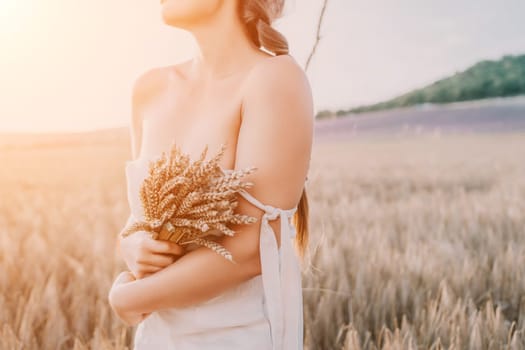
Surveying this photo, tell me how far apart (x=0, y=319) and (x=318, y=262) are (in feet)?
2.71

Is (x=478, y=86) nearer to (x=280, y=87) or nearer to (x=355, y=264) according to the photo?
(x=355, y=264)

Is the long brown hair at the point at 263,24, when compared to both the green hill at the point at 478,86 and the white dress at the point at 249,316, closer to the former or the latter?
the white dress at the point at 249,316

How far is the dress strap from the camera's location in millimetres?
812

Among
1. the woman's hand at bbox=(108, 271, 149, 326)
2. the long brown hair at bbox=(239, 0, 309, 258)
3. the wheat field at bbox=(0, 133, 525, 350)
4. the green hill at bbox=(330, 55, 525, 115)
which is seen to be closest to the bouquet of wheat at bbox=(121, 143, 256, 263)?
the woman's hand at bbox=(108, 271, 149, 326)

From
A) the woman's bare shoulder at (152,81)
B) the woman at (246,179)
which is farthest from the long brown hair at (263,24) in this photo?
the woman's bare shoulder at (152,81)

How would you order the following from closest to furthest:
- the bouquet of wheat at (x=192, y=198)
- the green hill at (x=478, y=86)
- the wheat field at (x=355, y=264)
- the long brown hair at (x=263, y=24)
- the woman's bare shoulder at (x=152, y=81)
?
the bouquet of wheat at (x=192, y=198)
the long brown hair at (x=263, y=24)
the woman's bare shoulder at (x=152, y=81)
the wheat field at (x=355, y=264)
the green hill at (x=478, y=86)

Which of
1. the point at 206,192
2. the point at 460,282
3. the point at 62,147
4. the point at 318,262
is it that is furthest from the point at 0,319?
the point at 62,147

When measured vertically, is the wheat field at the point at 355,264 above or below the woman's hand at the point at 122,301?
below

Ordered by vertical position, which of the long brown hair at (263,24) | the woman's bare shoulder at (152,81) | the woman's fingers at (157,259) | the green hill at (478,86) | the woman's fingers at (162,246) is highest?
the long brown hair at (263,24)

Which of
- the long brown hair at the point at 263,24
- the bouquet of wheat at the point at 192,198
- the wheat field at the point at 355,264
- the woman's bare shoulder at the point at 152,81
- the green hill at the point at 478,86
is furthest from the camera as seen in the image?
the green hill at the point at 478,86

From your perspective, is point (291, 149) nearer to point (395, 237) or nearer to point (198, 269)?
point (198, 269)

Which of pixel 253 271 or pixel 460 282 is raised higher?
pixel 253 271

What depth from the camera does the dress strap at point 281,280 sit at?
2.66ft

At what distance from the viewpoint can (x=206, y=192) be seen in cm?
76
